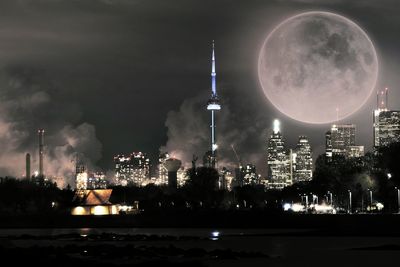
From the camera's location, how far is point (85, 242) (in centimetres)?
13175

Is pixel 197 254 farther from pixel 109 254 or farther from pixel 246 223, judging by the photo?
pixel 246 223

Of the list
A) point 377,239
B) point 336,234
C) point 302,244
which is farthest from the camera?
point 336,234

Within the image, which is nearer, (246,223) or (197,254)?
(197,254)

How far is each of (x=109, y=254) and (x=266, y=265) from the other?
18972 mm

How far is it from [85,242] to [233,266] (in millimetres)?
45162

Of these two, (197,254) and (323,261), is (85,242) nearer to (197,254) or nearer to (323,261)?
(197,254)

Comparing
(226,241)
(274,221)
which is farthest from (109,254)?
(274,221)

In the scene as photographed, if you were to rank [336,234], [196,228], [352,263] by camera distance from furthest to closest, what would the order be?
[196,228] → [336,234] → [352,263]

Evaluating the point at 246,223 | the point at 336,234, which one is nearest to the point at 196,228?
the point at 246,223

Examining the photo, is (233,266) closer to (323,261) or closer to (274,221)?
(323,261)

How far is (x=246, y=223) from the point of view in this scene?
18825cm

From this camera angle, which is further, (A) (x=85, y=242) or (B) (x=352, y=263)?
(A) (x=85, y=242)

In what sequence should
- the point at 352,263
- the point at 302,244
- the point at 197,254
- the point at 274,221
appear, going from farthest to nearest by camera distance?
1. the point at 274,221
2. the point at 302,244
3. the point at 197,254
4. the point at 352,263

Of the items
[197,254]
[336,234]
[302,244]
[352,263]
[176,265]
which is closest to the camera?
[176,265]
